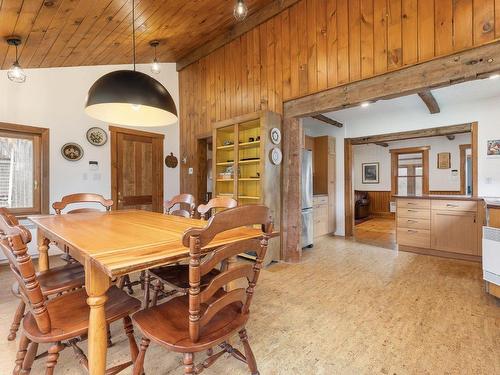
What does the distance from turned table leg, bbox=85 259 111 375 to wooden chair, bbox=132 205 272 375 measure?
158 mm

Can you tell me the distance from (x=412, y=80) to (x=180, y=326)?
2855mm

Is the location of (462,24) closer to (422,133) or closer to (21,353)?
(422,133)

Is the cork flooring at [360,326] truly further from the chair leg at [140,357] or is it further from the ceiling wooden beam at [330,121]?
the ceiling wooden beam at [330,121]

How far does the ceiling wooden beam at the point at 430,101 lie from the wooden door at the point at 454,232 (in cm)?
170

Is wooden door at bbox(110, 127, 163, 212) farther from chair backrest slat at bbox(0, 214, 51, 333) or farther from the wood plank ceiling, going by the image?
chair backrest slat at bbox(0, 214, 51, 333)

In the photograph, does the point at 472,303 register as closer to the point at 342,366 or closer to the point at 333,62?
the point at 342,366

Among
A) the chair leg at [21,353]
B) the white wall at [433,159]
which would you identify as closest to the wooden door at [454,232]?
the white wall at [433,159]

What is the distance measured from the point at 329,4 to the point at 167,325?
3619 mm

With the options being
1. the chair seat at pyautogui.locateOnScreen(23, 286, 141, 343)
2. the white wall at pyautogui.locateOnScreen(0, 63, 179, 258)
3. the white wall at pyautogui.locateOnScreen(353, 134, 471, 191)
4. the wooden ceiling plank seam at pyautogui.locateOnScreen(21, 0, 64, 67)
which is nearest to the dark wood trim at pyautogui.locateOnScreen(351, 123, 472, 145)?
the white wall at pyautogui.locateOnScreen(353, 134, 471, 191)

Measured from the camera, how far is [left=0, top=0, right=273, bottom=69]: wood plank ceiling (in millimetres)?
2467

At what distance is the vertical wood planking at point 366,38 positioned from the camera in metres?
2.72

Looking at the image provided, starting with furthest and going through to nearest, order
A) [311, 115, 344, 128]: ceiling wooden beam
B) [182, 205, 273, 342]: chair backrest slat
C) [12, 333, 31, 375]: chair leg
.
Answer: [311, 115, 344, 128]: ceiling wooden beam → [12, 333, 31, 375]: chair leg → [182, 205, 273, 342]: chair backrest slat

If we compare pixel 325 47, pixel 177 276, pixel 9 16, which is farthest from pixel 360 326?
pixel 9 16

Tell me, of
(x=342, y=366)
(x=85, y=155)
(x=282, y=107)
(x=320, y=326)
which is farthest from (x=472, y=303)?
(x=85, y=155)
